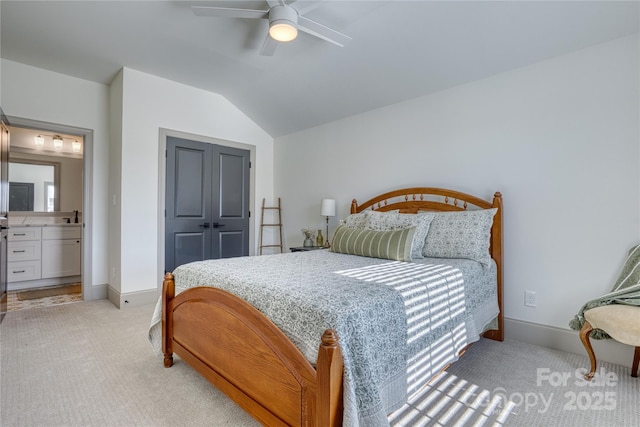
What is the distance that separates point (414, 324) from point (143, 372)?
1.85 metres

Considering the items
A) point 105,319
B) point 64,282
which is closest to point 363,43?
point 105,319

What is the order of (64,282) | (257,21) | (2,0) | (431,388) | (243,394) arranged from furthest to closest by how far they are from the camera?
(64,282) < (257,21) < (2,0) < (431,388) < (243,394)

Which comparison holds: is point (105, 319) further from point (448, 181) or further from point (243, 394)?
point (448, 181)

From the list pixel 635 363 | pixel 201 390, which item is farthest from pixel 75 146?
pixel 635 363

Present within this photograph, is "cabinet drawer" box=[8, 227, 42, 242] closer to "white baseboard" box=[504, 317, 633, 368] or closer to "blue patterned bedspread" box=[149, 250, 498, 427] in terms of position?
"blue patterned bedspread" box=[149, 250, 498, 427]

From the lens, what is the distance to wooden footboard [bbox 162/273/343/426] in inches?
44.6

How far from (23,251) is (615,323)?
20.8ft

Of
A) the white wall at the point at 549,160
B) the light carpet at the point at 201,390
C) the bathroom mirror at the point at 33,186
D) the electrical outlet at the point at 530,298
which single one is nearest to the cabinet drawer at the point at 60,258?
the bathroom mirror at the point at 33,186

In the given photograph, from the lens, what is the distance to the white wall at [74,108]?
11.2 ft

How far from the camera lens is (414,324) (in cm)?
158

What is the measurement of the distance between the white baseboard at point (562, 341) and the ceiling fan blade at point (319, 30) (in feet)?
9.17

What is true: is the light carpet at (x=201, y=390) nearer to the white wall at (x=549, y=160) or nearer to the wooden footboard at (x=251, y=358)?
the wooden footboard at (x=251, y=358)

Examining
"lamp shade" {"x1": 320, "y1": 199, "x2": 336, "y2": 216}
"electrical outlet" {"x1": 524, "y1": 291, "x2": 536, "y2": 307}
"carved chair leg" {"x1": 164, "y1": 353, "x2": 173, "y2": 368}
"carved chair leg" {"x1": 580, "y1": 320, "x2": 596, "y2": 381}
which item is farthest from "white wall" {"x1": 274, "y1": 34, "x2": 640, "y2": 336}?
"carved chair leg" {"x1": 164, "y1": 353, "x2": 173, "y2": 368}

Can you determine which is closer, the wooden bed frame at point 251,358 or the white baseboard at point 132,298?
the wooden bed frame at point 251,358
